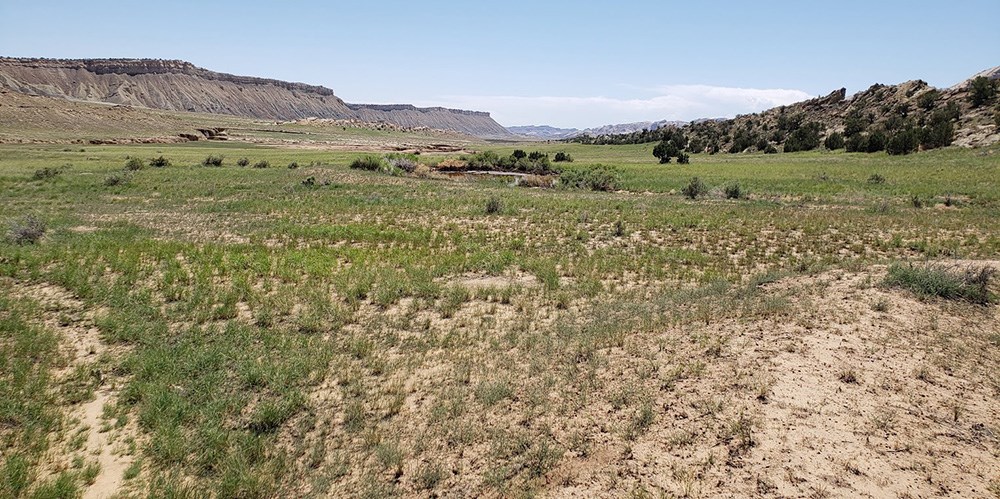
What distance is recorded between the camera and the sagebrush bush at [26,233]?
15.4 m

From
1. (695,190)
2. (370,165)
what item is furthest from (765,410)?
(370,165)

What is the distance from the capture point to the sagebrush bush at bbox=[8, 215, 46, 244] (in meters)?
15.4

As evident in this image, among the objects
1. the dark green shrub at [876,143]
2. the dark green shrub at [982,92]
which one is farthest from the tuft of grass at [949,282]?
the dark green shrub at [982,92]

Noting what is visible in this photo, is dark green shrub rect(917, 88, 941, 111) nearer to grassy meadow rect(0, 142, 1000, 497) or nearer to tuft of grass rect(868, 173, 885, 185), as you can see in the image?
tuft of grass rect(868, 173, 885, 185)

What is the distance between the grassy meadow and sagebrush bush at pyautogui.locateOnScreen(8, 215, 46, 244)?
41 centimetres

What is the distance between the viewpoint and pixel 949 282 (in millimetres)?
9258

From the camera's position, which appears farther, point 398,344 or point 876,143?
point 876,143

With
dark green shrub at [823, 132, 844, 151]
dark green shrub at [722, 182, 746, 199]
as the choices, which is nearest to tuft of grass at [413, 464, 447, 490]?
dark green shrub at [722, 182, 746, 199]

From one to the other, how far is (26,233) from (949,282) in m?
23.4

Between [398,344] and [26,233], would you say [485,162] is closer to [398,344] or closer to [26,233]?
[26,233]

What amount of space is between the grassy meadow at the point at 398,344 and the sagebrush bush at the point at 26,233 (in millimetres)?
407

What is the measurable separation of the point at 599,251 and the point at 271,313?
9416 millimetres

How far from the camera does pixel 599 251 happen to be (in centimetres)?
1571

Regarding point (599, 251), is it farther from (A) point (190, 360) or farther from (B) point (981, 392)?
(A) point (190, 360)
